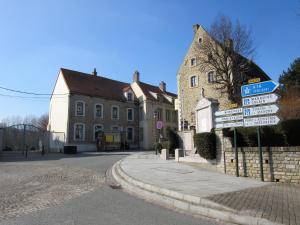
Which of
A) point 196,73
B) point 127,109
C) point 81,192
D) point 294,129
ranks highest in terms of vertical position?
point 196,73

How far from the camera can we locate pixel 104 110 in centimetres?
4147

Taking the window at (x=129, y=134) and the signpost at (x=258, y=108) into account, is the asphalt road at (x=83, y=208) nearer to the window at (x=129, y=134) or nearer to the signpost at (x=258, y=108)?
the signpost at (x=258, y=108)

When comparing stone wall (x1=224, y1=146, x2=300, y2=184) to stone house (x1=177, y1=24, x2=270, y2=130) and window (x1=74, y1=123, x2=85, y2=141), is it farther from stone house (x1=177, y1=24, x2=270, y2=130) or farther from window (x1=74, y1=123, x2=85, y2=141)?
window (x1=74, y1=123, x2=85, y2=141)

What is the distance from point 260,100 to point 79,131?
30499mm

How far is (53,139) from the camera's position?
37125 mm

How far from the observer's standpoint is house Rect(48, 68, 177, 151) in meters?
37.6

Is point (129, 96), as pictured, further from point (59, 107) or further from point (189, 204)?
point (189, 204)

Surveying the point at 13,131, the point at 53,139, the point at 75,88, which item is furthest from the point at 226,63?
the point at 13,131

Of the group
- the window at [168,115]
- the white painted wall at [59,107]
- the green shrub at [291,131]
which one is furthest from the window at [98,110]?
the green shrub at [291,131]

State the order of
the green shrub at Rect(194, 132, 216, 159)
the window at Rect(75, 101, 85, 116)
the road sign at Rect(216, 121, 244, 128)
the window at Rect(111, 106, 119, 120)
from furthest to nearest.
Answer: the window at Rect(111, 106, 119, 120) → the window at Rect(75, 101, 85, 116) → the green shrub at Rect(194, 132, 216, 159) → the road sign at Rect(216, 121, 244, 128)

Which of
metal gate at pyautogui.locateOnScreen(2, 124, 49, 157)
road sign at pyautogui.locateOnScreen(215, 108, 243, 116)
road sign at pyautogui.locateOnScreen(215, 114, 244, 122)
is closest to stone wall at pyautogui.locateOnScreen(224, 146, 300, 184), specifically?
road sign at pyautogui.locateOnScreen(215, 114, 244, 122)

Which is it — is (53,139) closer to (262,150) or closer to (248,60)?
(248,60)

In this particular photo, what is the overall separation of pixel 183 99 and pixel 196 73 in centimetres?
372

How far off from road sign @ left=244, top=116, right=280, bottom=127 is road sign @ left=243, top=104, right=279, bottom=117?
186 millimetres
